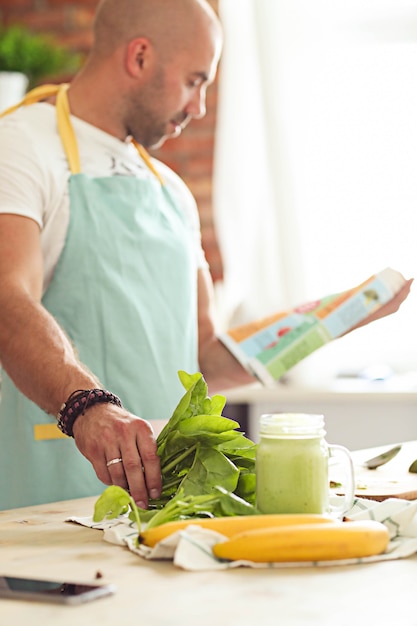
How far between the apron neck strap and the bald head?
14 cm

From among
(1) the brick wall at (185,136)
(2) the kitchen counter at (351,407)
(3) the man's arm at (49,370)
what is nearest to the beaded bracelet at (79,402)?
(3) the man's arm at (49,370)

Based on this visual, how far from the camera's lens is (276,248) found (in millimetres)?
3414

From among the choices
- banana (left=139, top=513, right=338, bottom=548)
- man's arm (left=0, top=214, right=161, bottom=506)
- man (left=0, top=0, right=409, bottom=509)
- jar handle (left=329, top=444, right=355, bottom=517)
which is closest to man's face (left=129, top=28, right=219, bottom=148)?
man (left=0, top=0, right=409, bottom=509)

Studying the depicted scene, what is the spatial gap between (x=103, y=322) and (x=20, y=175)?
12.8 inches

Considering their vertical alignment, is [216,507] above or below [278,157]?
below

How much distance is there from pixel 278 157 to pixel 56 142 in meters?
1.57

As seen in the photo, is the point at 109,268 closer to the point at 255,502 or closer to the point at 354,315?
the point at 354,315

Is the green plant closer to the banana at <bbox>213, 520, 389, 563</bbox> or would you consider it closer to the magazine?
the magazine

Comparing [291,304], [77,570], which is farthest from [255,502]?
[291,304]

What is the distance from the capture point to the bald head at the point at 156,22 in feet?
6.83

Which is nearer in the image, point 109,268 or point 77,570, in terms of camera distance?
point 77,570

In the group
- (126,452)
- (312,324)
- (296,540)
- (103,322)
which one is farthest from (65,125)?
(296,540)

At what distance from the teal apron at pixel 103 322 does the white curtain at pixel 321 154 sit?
55.3 inches

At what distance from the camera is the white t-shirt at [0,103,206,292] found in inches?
71.2
